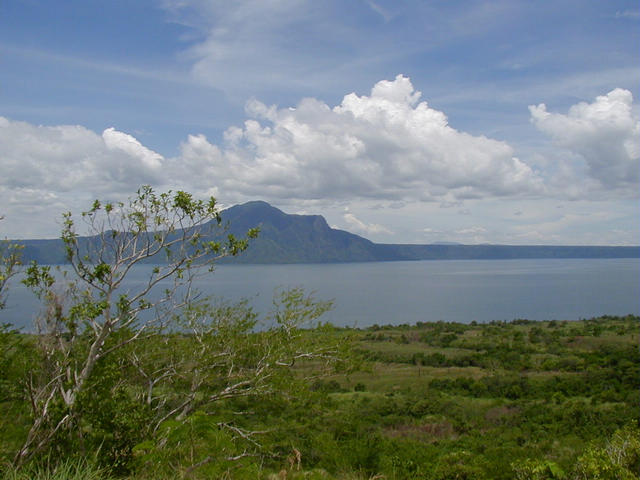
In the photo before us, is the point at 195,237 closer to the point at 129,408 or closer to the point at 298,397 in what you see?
the point at 129,408

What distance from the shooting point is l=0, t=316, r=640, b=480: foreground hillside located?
725 centimetres

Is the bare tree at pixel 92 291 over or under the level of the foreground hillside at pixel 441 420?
over

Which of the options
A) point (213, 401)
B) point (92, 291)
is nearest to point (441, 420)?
point (213, 401)

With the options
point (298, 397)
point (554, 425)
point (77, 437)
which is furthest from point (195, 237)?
point (554, 425)

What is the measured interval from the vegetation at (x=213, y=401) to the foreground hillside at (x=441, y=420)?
0.06 m

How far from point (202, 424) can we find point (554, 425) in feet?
63.3

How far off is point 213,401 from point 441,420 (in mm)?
15072

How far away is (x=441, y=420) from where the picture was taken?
23328 millimetres

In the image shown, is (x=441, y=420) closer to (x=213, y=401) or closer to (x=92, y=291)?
(x=213, y=401)

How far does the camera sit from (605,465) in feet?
21.2

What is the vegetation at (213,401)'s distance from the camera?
725 cm

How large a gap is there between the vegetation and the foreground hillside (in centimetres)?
6

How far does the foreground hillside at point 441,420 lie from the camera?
7.25 m

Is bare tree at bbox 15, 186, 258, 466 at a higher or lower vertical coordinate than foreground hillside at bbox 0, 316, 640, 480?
higher
